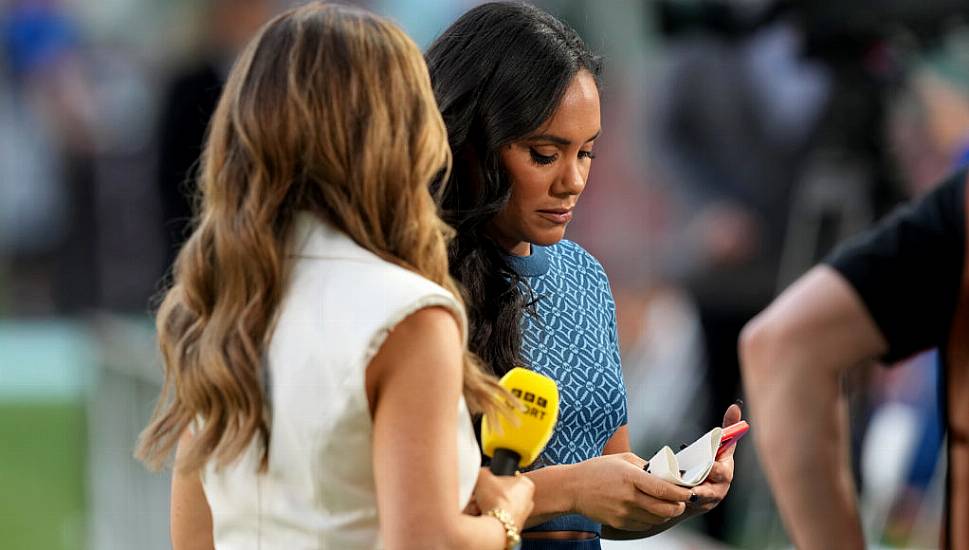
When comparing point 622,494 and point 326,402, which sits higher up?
point 326,402

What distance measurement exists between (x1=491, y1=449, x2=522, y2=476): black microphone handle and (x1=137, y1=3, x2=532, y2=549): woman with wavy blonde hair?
4cm

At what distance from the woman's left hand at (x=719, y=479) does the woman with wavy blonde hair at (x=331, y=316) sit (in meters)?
0.35

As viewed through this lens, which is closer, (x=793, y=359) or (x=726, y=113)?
(x=793, y=359)

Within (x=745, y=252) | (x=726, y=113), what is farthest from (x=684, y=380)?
(x=726, y=113)

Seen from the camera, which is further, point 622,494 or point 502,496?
point 622,494

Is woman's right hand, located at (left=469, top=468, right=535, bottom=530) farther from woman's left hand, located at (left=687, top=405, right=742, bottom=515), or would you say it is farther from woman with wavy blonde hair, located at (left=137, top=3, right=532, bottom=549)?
woman's left hand, located at (left=687, top=405, right=742, bottom=515)

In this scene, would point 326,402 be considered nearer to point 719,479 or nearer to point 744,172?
point 719,479

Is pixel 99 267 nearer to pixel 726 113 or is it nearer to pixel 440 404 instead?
pixel 726 113

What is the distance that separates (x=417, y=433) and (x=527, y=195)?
58 centimetres

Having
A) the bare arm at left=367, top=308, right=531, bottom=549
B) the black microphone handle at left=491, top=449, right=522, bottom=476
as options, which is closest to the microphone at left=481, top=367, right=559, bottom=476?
the black microphone handle at left=491, top=449, right=522, bottom=476

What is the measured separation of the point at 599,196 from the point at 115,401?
6.47 feet

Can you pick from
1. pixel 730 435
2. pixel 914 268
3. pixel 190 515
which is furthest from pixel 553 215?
pixel 190 515

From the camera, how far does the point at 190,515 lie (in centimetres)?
222

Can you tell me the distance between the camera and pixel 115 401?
247 inches
